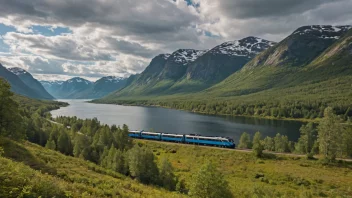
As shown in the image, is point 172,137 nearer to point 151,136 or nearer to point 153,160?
point 151,136

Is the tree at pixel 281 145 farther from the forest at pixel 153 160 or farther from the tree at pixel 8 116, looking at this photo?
the tree at pixel 8 116

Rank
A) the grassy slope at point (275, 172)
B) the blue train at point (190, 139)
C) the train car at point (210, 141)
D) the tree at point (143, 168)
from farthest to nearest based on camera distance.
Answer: the blue train at point (190, 139) → the train car at point (210, 141) → the grassy slope at point (275, 172) → the tree at point (143, 168)

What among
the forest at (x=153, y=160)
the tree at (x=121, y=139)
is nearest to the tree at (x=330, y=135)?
the forest at (x=153, y=160)

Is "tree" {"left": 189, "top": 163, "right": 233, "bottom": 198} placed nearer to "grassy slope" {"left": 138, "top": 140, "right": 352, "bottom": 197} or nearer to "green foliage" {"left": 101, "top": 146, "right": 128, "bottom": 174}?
"grassy slope" {"left": 138, "top": 140, "right": 352, "bottom": 197}

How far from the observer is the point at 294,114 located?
620 feet

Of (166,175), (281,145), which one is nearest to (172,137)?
(281,145)

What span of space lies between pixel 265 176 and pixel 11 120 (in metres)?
46.3

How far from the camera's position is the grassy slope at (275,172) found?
4353 cm

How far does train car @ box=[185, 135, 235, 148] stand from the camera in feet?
253

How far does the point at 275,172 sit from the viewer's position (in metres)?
54.3

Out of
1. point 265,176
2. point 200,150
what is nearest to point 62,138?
point 200,150

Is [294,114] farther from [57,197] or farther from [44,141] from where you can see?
[57,197]

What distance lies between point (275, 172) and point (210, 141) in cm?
2754

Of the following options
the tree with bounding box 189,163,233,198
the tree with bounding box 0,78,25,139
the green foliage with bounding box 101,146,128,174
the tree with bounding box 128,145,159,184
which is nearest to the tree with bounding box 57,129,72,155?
the green foliage with bounding box 101,146,128,174
